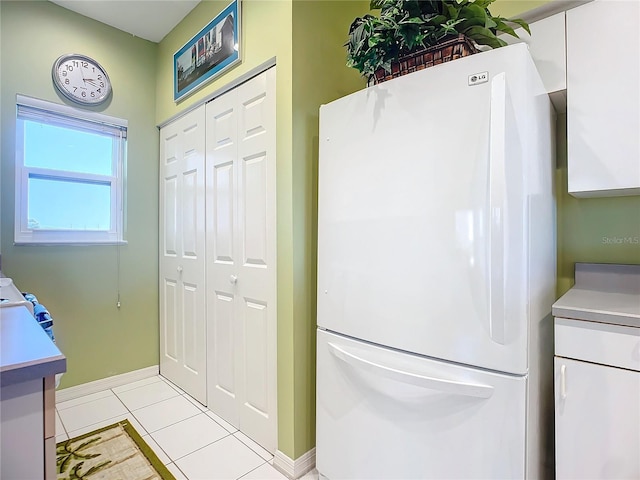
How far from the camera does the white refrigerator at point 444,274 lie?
0.93 meters

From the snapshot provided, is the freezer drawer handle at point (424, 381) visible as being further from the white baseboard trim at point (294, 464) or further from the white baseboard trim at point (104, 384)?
the white baseboard trim at point (104, 384)

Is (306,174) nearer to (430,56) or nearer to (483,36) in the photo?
(430,56)

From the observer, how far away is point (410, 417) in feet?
3.67

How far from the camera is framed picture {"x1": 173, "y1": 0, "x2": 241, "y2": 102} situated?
1863 mm

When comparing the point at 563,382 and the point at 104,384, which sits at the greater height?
the point at 563,382

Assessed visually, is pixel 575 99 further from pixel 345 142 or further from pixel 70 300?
pixel 70 300

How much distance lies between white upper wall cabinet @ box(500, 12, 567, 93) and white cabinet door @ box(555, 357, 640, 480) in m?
1.00

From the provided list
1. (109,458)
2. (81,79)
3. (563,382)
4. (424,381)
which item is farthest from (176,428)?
(81,79)

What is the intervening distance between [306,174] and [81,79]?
2.00 meters

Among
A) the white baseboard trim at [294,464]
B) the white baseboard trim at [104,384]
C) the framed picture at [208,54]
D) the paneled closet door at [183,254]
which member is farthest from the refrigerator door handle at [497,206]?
the white baseboard trim at [104,384]

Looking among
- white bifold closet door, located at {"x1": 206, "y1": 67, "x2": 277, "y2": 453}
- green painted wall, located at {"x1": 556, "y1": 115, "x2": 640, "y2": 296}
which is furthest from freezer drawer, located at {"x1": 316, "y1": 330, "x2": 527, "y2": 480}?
green painted wall, located at {"x1": 556, "y1": 115, "x2": 640, "y2": 296}

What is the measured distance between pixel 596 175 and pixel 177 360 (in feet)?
8.97

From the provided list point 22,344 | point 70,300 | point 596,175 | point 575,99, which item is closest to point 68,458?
point 70,300

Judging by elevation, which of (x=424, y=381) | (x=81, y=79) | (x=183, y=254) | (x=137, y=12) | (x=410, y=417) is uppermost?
(x=137, y=12)
